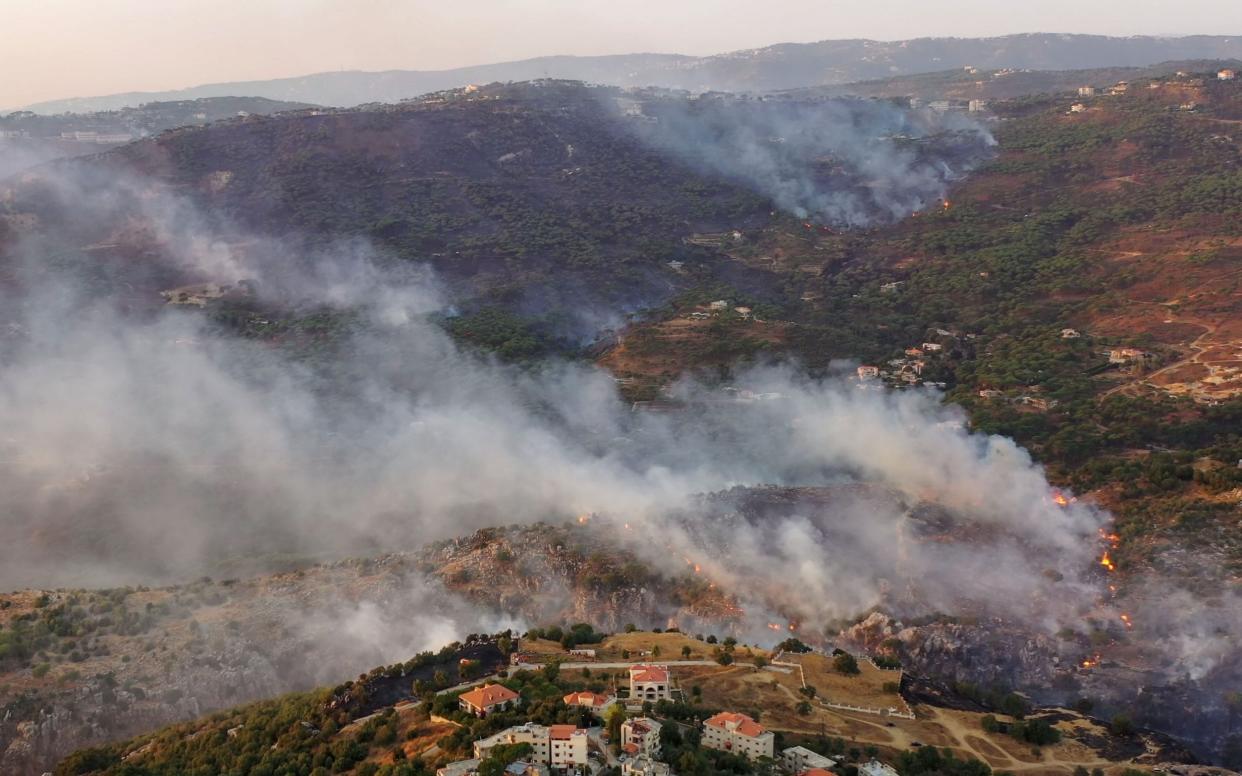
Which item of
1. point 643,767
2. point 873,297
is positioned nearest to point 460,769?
point 643,767

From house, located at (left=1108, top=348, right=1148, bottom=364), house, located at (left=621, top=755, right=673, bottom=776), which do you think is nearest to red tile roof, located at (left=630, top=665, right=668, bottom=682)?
house, located at (left=621, top=755, right=673, bottom=776)

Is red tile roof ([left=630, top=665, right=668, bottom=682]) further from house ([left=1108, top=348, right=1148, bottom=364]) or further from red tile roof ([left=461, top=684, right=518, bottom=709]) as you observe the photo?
house ([left=1108, top=348, right=1148, bottom=364])

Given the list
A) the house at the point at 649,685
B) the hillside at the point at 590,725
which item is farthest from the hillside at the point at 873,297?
the house at the point at 649,685

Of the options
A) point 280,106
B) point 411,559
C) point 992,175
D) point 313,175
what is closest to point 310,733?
point 411,559

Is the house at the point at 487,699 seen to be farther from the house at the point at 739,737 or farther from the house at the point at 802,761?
the house at the point at 802,761

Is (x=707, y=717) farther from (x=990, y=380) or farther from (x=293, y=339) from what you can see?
(x=293, y=339)
